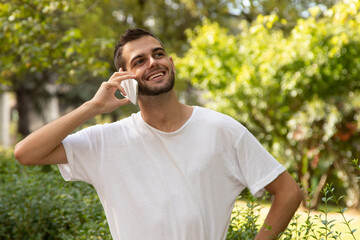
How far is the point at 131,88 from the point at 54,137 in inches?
17.8

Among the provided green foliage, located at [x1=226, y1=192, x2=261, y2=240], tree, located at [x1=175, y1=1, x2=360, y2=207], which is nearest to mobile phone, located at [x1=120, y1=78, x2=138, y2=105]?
green foliage, located at [x1=226, y1=192, x2=261, y2=240]

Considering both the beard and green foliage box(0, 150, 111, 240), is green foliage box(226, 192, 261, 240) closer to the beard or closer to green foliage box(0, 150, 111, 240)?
the beard

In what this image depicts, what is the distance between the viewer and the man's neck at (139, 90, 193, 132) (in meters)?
2.55

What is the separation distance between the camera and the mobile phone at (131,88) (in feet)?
8.16

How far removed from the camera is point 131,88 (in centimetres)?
253

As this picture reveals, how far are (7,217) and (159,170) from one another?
2.70 m

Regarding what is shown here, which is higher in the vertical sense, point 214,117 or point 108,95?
point 108,95

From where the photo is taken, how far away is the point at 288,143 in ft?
31.9

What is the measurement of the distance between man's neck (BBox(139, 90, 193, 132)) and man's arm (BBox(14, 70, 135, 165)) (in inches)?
6.6

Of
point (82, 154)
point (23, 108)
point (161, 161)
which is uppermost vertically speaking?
point (23, 108)

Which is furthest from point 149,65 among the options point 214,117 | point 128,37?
point 214,117

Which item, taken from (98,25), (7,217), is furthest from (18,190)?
(98,25)

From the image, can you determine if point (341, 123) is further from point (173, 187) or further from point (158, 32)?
point (158, 32)

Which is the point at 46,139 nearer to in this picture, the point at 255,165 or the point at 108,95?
the point at 108,95
